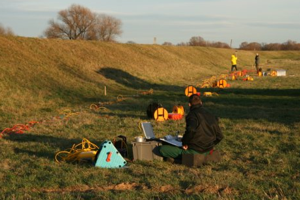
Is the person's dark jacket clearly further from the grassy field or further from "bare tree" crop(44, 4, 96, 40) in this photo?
"bare tree" crop(44, 4, 96, 40)

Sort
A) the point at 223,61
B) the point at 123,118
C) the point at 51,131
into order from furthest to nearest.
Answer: the point at 223,61 → the point at 123,118 → the point at 51,131

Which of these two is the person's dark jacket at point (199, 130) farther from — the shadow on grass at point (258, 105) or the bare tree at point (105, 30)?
the bare tree at point (105, 30)

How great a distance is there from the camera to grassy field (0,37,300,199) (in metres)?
6.95

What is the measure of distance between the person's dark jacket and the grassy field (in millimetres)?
479

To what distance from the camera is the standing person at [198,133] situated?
27.9ft

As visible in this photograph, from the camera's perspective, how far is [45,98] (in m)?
20.7

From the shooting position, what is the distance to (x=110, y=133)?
1239 cm

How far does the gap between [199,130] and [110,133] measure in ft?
14.7

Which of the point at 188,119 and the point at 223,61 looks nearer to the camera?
the point at 188,119

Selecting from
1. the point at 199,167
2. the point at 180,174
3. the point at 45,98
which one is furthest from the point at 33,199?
the point at 45,98

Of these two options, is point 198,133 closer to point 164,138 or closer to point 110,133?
point 164,138

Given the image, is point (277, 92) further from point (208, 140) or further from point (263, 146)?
point (208, 140)

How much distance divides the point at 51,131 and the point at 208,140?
6.08 meters

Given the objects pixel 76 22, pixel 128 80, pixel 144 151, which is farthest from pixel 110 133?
pixel 76 22
